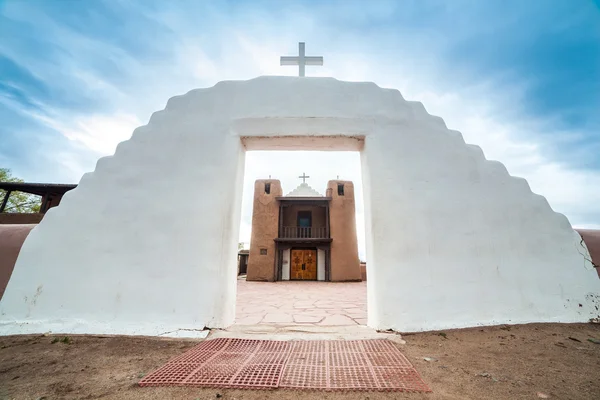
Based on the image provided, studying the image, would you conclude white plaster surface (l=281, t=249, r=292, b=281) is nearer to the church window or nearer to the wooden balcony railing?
the wooden balcony railing

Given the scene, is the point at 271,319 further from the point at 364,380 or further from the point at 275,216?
the point at 275,216

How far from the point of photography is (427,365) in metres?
2.03

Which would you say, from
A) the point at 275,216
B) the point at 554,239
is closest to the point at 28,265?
the point at 554,239

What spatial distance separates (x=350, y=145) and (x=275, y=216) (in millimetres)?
12525

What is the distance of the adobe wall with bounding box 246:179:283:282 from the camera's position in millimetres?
14469

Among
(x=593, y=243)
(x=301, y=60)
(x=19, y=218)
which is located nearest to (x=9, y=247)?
(x=301, y=60)

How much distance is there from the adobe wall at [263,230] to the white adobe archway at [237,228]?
11.7 m

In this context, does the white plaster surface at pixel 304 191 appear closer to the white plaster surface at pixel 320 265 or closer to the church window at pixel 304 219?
the church window at pixel 304 219

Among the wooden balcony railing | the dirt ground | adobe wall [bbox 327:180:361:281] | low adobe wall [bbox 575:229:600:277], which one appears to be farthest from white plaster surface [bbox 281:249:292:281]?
low adobe wall [bbox 575:229:600:277]

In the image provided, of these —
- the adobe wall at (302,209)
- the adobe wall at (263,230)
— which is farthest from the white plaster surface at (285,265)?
the adobe wall at (302,209)

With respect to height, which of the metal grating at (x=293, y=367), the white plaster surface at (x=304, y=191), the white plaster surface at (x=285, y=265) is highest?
the white plaster surface at (x=304, y=191)

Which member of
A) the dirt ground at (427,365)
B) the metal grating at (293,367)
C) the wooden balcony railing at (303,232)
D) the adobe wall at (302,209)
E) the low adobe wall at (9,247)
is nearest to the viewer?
the dirt ground at (427,365)

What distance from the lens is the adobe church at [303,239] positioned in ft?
47.9

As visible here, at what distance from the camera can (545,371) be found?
74.4 inches
